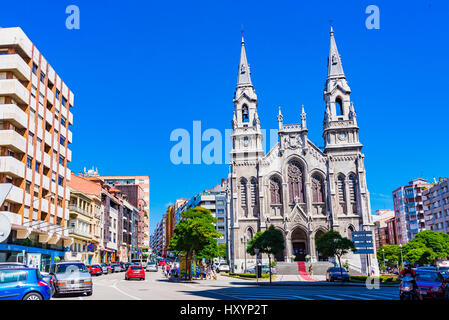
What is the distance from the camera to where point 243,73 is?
75.5 meters

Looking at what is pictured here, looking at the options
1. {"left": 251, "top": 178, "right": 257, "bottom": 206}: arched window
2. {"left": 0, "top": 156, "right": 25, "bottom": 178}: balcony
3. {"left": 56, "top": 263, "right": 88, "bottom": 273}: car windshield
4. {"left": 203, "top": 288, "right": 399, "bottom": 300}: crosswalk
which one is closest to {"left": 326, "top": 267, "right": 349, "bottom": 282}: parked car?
{"left": 203, "top": 288, "right": 399, "bottom": 300}: crosswalk

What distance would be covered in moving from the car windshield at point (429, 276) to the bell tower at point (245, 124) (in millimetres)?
51397

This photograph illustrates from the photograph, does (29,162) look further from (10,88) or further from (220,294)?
(220,294)

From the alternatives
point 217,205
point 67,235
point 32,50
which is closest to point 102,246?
point 67,235

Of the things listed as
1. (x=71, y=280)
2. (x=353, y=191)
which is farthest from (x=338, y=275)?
(x=353, y=191)

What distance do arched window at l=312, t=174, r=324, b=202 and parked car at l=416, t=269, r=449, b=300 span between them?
50.2 metres

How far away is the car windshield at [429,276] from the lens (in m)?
17.6

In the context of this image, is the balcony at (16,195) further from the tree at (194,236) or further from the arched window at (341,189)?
the arched window at (341,189)

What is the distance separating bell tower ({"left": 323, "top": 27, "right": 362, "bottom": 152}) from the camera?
67750mm

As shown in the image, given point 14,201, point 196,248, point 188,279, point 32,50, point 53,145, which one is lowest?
point 188,279

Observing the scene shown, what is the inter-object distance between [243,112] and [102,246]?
31898 mm

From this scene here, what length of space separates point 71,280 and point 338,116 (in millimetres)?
56789
